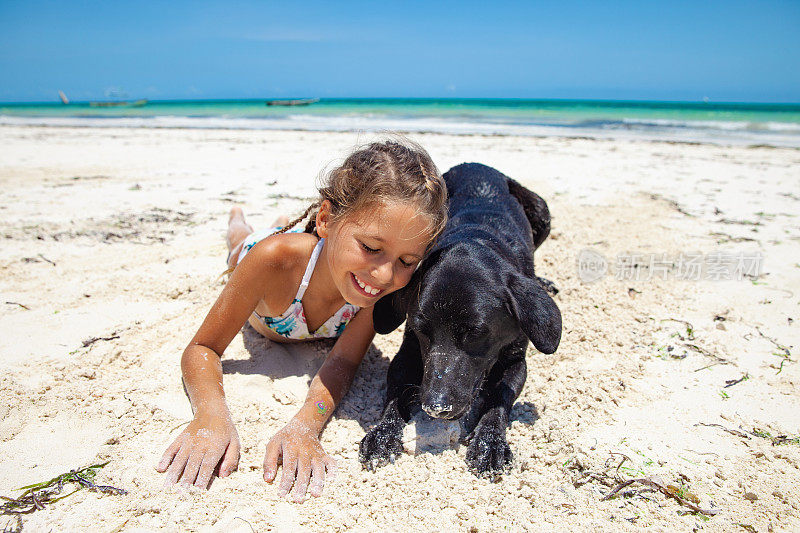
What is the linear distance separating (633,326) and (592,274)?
104 cm

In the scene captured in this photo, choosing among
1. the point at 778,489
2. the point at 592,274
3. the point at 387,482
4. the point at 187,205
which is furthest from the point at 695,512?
the point at 187,205

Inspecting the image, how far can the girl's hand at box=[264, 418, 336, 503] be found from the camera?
2.26 meters

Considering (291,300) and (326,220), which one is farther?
(291,300)

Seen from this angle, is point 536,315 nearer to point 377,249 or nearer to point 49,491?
point 377,249

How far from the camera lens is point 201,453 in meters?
2.31

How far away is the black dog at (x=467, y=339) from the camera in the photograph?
7.86ft

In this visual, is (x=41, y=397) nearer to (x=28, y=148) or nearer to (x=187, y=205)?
(x=187, y=205)

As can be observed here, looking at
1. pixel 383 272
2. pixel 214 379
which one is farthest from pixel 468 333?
pixel 214 379

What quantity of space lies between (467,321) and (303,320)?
4.16ft

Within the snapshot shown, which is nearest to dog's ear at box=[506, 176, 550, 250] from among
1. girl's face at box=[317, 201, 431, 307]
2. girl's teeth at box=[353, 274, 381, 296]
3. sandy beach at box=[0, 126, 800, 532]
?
sandy beach at box=[0, 126, 800, 532]

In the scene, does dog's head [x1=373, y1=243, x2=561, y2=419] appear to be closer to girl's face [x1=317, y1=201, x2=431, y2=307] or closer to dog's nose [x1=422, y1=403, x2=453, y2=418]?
dog's nose [x1=422, y1=403, x2=453, y2=418]

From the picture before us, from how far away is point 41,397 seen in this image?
2.73 m

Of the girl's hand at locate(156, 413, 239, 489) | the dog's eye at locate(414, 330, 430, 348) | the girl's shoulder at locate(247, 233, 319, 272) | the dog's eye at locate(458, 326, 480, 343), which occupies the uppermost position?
the girl's shoulder at locate(247, 233, 319, 272)

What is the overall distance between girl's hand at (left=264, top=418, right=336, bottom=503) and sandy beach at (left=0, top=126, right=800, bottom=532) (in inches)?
2.7
